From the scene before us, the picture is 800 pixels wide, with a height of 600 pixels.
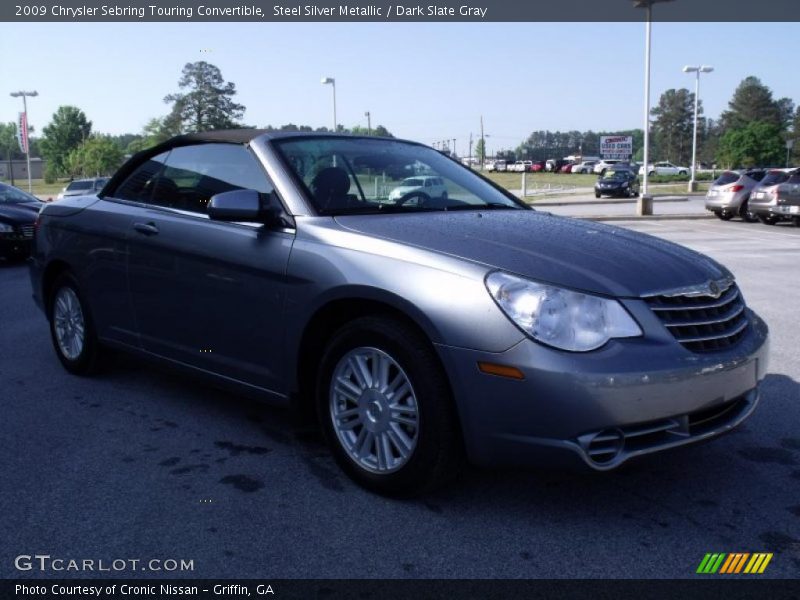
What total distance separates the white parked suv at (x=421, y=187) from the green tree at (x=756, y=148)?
263ft

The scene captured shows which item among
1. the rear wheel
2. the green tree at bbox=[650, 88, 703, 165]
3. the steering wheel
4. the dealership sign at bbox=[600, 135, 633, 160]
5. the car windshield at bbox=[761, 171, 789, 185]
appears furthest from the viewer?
the green tree at bbox=[650, 88, 703, 165]

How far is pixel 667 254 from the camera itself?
3582 millimetres

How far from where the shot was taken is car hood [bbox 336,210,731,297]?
310cm

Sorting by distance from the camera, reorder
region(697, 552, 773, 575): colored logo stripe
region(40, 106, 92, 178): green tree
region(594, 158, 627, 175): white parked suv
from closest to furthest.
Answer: region(697, 552, 773, 575): colored logo stripe, region(594, 158, 627, 175): white parked suv, region(40, 106, 92, 178): green tree

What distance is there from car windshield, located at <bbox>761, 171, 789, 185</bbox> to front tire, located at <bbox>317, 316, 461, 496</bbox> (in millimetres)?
21347

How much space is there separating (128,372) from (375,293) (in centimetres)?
297

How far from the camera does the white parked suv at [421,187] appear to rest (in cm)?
418

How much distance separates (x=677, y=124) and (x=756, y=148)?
5464 cm

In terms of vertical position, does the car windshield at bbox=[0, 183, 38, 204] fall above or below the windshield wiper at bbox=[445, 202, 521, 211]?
below

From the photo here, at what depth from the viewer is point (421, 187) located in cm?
426

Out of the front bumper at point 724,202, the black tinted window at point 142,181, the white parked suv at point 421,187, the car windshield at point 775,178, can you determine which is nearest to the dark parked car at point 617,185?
the front bumper at point 724,202

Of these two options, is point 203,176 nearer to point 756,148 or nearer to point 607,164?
point 607,164

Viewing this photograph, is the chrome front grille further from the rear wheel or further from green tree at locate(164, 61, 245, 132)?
green tree at locate(164, 61, 245, 132)
